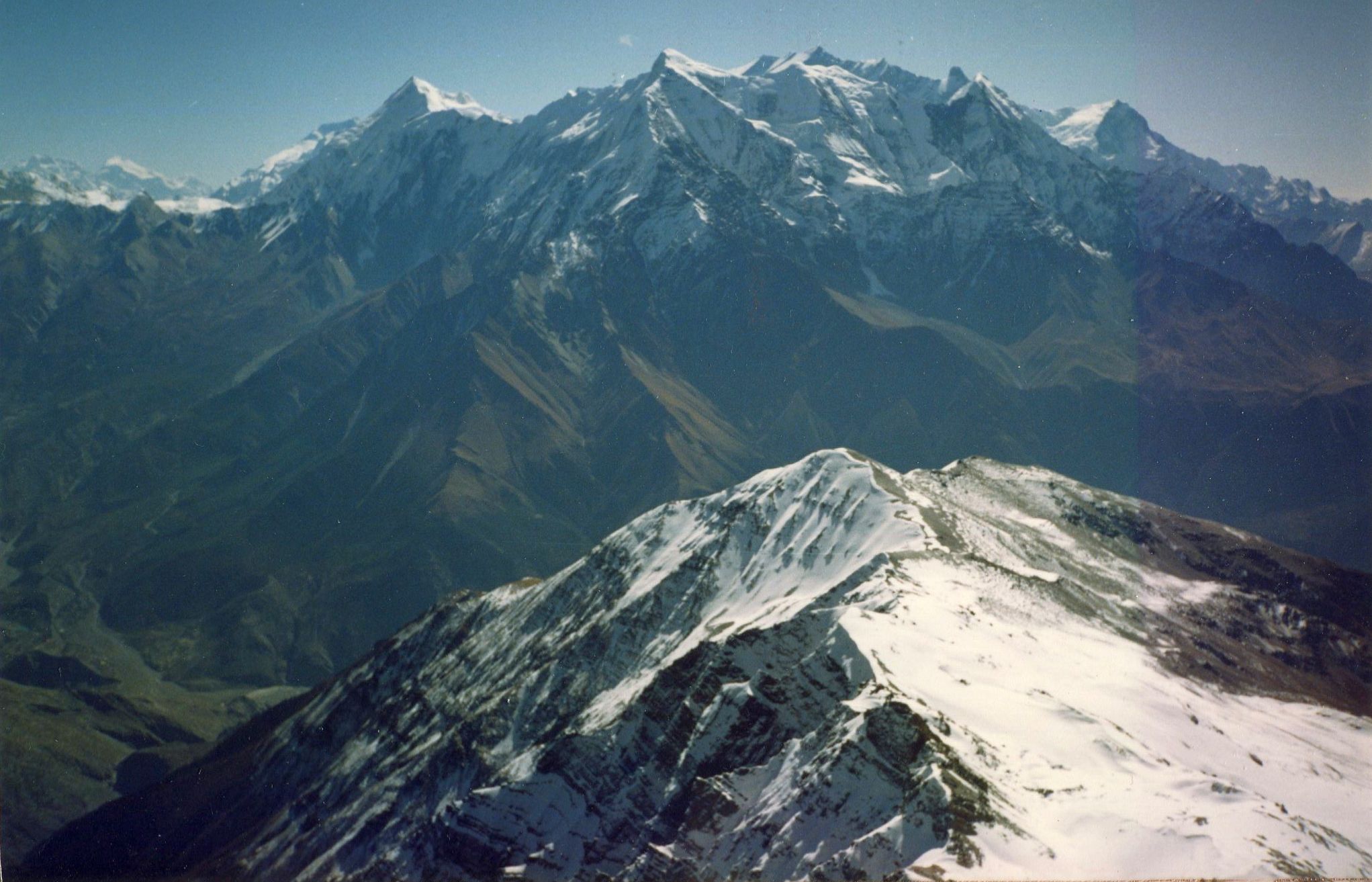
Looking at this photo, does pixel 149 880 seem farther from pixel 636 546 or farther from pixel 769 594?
pixel 769 594

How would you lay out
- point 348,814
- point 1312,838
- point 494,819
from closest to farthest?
point 1312,838 → point 494,819 → point 348,814

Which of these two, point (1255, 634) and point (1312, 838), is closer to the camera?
point (1312, 838)

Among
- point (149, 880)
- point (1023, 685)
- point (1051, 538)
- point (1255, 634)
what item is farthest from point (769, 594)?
point (149, 880)

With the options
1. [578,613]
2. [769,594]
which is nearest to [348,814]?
[578,613]

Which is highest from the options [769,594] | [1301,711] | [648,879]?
[769,594]

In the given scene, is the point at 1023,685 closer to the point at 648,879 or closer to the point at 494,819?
the point at 648,879

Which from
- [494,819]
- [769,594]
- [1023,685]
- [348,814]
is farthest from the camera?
[348,814]

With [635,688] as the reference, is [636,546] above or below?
above
